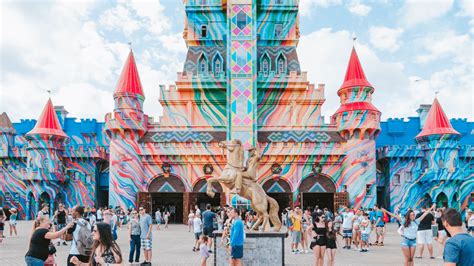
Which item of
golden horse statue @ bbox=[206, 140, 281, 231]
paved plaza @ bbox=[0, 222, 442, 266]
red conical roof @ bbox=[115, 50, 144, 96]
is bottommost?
paved plaza @ bbox=[0, 222, 442, 266]

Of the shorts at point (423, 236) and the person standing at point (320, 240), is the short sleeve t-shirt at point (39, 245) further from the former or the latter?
the shorts at point (423, 236)

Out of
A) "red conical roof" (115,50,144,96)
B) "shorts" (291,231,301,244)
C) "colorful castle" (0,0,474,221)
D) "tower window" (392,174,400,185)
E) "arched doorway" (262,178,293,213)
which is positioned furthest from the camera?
"tower window" (392,174,400,185)

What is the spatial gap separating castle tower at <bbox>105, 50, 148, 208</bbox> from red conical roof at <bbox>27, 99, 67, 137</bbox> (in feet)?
21.4

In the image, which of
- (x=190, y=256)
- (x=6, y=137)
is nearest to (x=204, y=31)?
(x=6, y=137)

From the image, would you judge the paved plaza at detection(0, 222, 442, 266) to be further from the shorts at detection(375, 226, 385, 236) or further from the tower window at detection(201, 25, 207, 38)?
the tower window at detection(201, 25, 207, 38)

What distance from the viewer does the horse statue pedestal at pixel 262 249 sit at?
40.0 feet

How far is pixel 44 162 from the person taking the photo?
39.9 metres

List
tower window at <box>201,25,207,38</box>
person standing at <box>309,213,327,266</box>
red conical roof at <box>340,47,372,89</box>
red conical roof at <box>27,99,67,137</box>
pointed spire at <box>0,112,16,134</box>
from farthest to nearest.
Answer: pointed spire at <box>0,112,16,134</box>
tower window at <box>201,25,207,38</box>
red conical roof at <box>27,99,67,137</box>
red conical roof at <box>340,47,372,89</box>
person standing at <box>309,213,327,266</box>

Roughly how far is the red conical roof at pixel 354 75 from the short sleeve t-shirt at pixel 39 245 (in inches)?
1316

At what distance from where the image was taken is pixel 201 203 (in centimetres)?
4119

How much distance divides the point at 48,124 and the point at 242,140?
17.4 meters

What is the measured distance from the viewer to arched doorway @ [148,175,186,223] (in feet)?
123

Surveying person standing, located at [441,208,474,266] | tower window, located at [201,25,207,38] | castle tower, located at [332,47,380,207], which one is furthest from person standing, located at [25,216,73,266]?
tower window, located at [201,25,207,38]

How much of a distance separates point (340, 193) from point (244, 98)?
1058 cm
